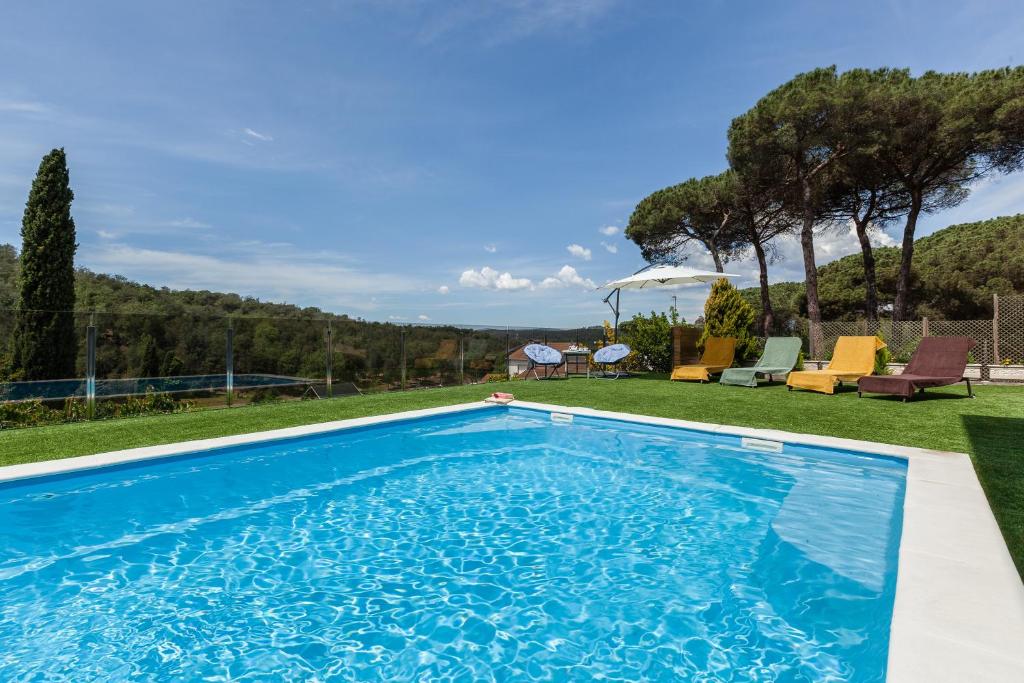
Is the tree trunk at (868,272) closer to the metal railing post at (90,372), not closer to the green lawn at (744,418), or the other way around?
the green lawn at (744,418)

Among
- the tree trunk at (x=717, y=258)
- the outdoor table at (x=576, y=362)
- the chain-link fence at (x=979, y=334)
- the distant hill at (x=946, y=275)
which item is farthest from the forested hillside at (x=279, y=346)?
the distant hill at (x=946, y=275)

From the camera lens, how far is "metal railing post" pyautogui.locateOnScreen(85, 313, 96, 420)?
7027 millimetres

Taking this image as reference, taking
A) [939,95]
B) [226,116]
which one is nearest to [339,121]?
[226,116]

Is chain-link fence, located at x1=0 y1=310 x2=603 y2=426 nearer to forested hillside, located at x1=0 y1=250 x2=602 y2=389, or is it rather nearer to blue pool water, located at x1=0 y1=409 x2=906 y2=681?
forested hillside, located at x1=0 y1=250 x2=602 y2=389

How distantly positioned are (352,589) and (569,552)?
4.38 feet

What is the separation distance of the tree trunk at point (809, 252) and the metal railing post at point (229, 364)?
1534 cm

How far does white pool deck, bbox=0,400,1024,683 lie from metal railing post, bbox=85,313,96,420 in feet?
10.5

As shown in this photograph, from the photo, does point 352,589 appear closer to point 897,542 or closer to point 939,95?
point 897,542

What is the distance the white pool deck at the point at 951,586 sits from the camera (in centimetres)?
163

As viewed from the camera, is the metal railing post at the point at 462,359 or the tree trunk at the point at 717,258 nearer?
the metal railing post at the point at 462,359

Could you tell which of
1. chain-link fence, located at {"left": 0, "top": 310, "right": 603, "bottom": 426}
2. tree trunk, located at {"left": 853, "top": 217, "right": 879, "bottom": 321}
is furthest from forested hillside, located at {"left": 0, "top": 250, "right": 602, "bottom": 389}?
tree trunk, located at {"left": 853, "top": 217, "right": 879, "bottom": 321}

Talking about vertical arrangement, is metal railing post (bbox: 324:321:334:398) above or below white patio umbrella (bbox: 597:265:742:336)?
below

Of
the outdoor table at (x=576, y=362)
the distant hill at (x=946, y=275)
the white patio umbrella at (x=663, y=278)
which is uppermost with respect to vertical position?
the distant hill at (x=946, y=275)

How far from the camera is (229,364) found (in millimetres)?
8383
